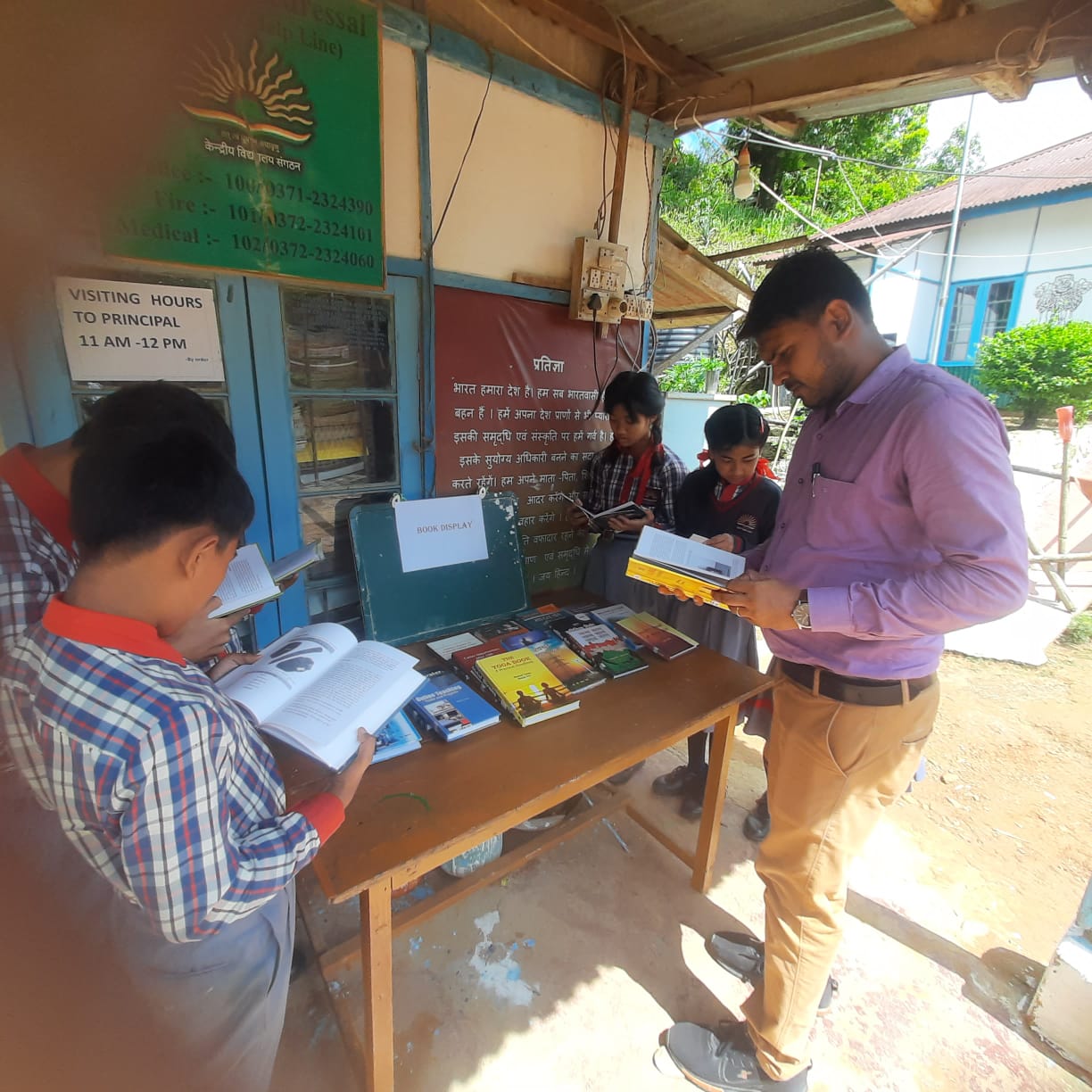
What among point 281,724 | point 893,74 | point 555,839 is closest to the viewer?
point 281,724

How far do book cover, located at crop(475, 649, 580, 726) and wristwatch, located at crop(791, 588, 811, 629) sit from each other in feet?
2.29

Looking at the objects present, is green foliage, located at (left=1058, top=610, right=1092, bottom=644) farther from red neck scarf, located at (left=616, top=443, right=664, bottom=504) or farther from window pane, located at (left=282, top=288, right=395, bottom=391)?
window pane, located at (left=282, top=288, right=395, bottom=391)

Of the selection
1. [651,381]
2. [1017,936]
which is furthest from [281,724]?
[1017,936]

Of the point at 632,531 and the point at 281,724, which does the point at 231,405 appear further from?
the point at 632,531

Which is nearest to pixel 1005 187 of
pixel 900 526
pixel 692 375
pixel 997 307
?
pixel 997 307

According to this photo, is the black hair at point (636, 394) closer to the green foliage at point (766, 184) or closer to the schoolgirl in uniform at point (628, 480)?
the schoolgirl in uniform at point (628, 480)

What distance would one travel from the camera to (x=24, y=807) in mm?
1320

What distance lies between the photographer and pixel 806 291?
1.42 meters

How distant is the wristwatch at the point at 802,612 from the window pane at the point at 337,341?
165cm

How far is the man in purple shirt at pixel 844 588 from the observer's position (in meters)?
1.25

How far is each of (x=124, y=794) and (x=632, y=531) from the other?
2291 mm

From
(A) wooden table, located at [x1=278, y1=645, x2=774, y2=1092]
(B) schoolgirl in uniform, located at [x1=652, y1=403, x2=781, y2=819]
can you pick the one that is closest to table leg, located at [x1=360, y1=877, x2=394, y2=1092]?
(A) wooden table, located at [x1=278, y1=645, x2=774, y2=1092]

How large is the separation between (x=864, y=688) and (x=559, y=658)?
932 mm

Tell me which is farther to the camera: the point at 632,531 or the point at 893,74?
the point at 632,531
